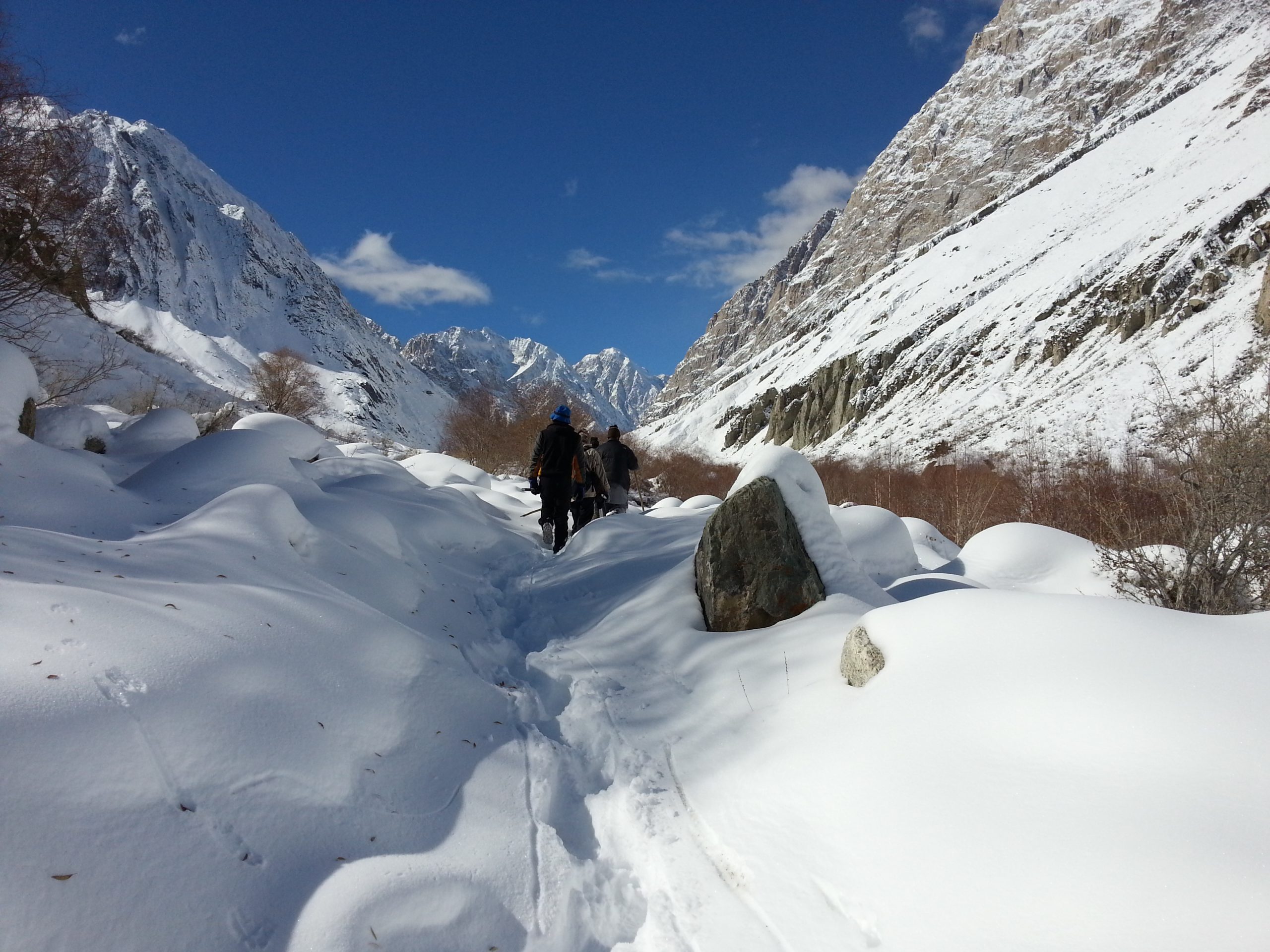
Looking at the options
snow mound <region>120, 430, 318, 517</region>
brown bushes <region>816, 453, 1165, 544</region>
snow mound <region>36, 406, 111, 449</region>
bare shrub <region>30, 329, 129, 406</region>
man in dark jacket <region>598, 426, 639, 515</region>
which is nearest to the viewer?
snow mound <region>120, 430, 318, 517</region>

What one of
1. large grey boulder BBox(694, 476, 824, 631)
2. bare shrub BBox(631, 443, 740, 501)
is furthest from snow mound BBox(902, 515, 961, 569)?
bare shrub BBox(631, 443, 740, 501)

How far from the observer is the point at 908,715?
2398 mm

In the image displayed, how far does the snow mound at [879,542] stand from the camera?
6.37 m

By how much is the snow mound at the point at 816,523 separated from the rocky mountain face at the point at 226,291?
2690 inches

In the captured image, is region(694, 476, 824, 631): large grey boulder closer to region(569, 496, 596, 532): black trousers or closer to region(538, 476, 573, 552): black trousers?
region(538, 476, 573, 552): black trousers

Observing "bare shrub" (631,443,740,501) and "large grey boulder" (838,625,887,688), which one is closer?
"large grey boulder" (838,625,887,688)

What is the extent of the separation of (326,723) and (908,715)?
247 cm

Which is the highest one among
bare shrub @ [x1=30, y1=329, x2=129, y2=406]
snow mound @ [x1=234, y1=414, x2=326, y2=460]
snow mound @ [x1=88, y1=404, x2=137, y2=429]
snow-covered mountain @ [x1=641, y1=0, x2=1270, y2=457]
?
snow-covered mountain @ [x1=641, y1=0, x2=1270, y2=457]

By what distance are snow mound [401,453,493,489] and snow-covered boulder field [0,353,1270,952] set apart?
8.54 metres

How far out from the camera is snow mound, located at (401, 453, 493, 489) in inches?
487

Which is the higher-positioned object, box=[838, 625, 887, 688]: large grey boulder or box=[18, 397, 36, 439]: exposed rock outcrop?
Answer: box=[18, 397, 36, 439]: exposed rock outcrop

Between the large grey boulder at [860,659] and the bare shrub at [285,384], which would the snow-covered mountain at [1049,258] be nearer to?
the large grey boulder at [860,659]

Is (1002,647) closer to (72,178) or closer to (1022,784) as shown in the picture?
(1022,784)

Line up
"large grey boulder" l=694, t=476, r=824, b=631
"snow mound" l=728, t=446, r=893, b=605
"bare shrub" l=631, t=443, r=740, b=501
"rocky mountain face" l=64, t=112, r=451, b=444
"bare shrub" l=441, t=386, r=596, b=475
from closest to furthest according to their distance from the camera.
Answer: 1. "large grey boulder" l=694, t=476, r=824, b=631
2. "snow mound" l=728, t=446, r=893, b=605
3. "bare shrub" l=441, t=386, r=596, b=475
4. "bare shrub" l=631, t=443, r=740, b=501
5. "rocky mountain face" l=64, t=112, r=451, b=444
